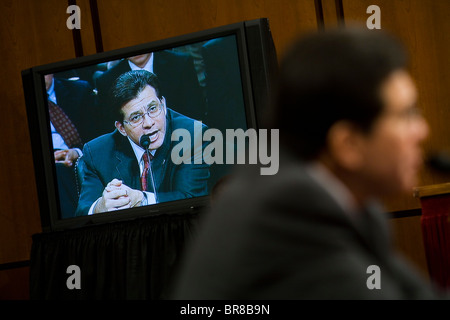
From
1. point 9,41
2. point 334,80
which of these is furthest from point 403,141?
point 9,41

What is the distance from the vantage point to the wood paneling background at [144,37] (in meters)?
3.54

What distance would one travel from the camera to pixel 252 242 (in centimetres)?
58

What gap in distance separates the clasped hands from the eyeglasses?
291 mm

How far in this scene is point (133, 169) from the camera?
317 cm

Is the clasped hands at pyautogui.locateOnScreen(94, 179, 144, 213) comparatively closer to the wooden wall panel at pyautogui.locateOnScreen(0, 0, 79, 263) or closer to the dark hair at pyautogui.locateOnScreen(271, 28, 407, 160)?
the wooden wall panel at pyautogui.locateOnScreen(0, 0, 79, 263)

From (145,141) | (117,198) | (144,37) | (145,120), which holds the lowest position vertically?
(117,198)

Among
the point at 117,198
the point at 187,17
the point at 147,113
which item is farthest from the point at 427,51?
the point at 117,198

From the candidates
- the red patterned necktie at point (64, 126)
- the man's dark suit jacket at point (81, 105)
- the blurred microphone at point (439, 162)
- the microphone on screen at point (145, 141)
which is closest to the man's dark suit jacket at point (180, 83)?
the microphone on screen at point (145, 141)

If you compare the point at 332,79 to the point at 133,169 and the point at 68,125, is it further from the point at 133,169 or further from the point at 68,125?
the point at 68,125

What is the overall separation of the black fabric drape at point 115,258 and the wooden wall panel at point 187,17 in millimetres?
1341

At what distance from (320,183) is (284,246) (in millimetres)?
66

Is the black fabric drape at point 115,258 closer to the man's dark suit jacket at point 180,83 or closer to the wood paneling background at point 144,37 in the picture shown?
the man's dark suit jacket at point 180,83
